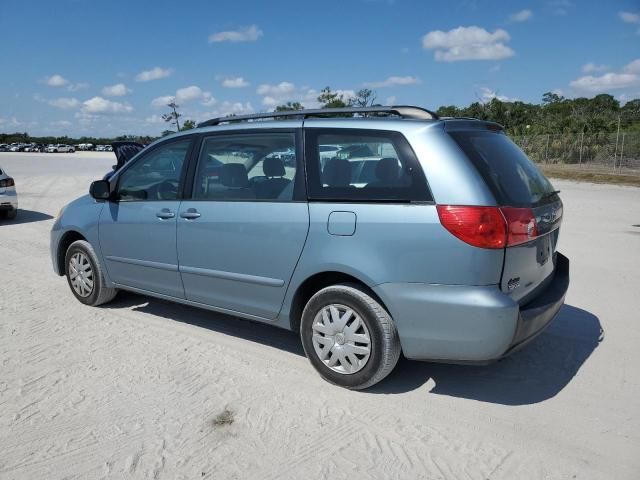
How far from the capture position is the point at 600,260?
7.15 meters

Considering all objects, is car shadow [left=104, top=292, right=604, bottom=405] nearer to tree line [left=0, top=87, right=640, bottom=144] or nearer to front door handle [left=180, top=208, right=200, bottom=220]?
front door handle [left=180, top=208, right=200, bottom=220]

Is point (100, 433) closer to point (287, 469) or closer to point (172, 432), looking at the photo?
point (172, 432)

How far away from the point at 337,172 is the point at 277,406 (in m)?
1.58

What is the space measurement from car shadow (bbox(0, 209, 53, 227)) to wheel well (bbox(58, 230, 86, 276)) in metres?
6.26

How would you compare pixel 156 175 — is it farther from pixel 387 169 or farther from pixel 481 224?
pixel 481 224

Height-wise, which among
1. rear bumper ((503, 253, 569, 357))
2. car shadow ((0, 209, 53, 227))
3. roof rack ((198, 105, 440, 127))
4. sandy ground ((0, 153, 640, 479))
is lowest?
sandy ground ((0, 153, 640, 479))

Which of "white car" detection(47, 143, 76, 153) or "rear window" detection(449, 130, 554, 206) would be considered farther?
"white car" detection(47, 143, 76, 153)

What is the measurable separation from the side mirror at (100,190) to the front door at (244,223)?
105cm

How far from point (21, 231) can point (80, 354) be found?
678cm

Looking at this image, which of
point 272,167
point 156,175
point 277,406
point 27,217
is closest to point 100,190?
point 156,175

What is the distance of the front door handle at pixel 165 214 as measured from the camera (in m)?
4.40

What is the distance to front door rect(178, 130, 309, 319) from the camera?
3738mm

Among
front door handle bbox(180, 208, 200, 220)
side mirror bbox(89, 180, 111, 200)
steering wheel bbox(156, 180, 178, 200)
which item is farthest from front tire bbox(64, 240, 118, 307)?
front door handle bbox(180, 208, 200, 220)

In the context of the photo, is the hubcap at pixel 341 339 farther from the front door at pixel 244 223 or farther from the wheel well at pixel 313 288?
the front door at pixel 244 223
